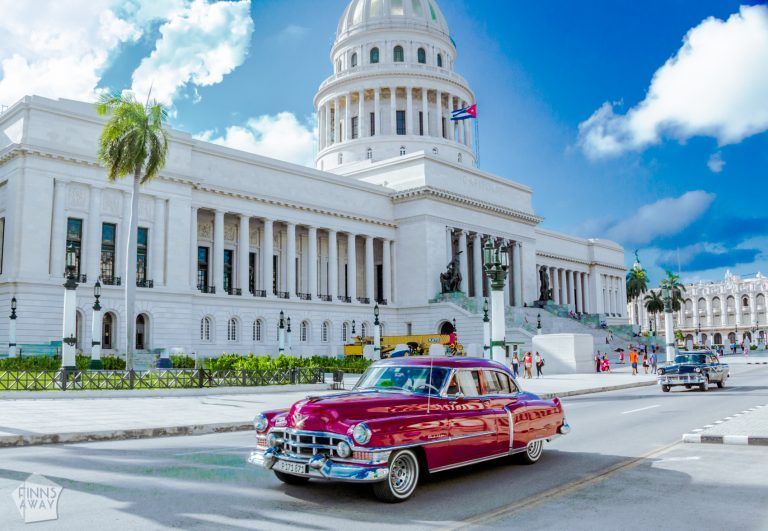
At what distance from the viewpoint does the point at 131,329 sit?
33.9m

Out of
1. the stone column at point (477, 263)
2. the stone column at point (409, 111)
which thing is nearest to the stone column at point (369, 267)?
the stone column at point (477, 263)

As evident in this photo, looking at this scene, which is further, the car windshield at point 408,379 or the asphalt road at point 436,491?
the car windshield at point 408,379

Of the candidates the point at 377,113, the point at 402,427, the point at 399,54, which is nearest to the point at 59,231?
the point at 402,427

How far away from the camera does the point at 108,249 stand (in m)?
45.3

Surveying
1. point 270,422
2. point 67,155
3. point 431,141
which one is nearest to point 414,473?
point 270,422

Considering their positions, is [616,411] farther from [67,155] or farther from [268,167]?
[268,167]

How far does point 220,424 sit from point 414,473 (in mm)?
9382

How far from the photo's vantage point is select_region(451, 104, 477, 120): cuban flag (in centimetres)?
7619

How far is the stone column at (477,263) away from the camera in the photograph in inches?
2724

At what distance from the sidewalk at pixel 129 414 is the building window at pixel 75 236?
21330 millimetres

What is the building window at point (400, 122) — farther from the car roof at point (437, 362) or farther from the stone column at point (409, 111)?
the car roof at point (437, 362)

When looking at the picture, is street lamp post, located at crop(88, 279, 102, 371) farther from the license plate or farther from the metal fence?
the license plate

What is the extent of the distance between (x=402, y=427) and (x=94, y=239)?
132 feet

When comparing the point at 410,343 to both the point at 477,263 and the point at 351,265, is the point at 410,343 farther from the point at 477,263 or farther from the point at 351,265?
the point at 477,263
